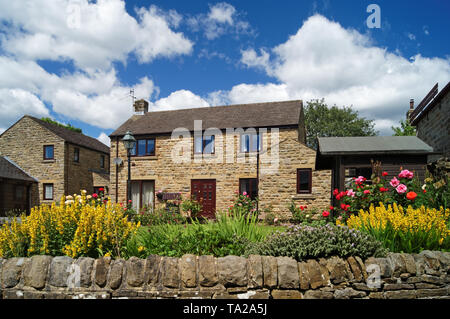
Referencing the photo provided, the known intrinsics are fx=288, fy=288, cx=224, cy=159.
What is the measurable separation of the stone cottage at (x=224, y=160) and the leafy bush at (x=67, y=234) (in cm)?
1078

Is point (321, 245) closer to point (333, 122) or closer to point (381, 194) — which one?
point (381, 194)

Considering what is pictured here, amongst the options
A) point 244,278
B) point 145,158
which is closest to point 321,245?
point 244,278

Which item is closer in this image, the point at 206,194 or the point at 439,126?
the point at 439,126

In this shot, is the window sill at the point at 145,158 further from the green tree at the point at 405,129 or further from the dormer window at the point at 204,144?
the green tree at the point at 405,129

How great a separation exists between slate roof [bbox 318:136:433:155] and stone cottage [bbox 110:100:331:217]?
211 inches

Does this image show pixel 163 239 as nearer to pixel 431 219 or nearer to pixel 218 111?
pixel 431 219

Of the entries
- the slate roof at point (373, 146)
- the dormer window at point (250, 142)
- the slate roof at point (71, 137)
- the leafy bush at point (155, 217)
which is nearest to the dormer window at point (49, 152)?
the slate roof at point (71, 137)

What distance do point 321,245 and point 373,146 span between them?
18.0 feet

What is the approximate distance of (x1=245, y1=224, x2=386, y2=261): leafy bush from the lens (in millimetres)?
3887

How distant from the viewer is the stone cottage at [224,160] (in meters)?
14.5

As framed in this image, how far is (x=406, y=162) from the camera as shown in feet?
26.9

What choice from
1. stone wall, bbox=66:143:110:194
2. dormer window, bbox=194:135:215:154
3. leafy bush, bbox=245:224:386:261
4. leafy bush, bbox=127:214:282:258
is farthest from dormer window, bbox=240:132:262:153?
leafy bush, bbox=245:224:386:261

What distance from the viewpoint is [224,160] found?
1728 centimetres
